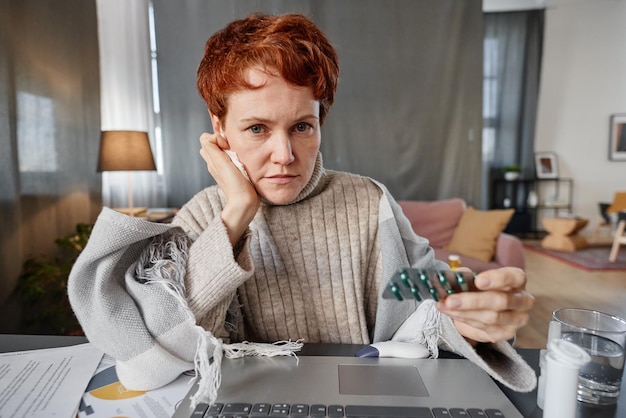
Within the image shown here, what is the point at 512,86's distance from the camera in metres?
5.35

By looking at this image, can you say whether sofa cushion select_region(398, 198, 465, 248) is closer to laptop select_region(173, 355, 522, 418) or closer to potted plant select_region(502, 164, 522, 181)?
laptop select_region(173, 355, 522, 418)

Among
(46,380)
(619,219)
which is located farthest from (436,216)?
(619,219)

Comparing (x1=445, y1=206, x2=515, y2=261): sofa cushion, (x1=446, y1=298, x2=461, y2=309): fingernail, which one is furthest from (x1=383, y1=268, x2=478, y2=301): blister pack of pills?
(x1=445, y1=206, x2=515, y2=261): sofa cushion

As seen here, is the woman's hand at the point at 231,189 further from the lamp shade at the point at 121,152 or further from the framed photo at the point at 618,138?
the framed photo at the point at 618,138

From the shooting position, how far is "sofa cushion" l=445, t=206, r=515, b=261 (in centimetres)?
255

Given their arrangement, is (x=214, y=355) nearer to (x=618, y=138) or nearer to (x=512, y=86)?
(x=512, y=86)

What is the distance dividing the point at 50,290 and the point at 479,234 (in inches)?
97.4

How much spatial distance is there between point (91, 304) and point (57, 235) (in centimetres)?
185

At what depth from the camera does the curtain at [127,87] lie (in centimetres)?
270

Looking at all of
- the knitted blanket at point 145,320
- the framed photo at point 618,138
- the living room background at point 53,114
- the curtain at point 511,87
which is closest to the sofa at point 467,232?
the living room background at point 53,114

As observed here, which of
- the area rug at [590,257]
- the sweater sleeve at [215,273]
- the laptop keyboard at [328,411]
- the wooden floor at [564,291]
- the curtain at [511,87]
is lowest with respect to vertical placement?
the wooden floor at [564,291]

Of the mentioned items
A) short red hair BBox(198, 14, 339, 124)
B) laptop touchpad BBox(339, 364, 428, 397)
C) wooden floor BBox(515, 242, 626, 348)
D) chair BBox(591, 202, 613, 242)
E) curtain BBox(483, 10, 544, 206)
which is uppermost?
curtain BBox(483, 10, 544, 206)

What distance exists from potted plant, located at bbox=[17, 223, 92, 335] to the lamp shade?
0.38 meters

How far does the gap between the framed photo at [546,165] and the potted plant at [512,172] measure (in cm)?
32
